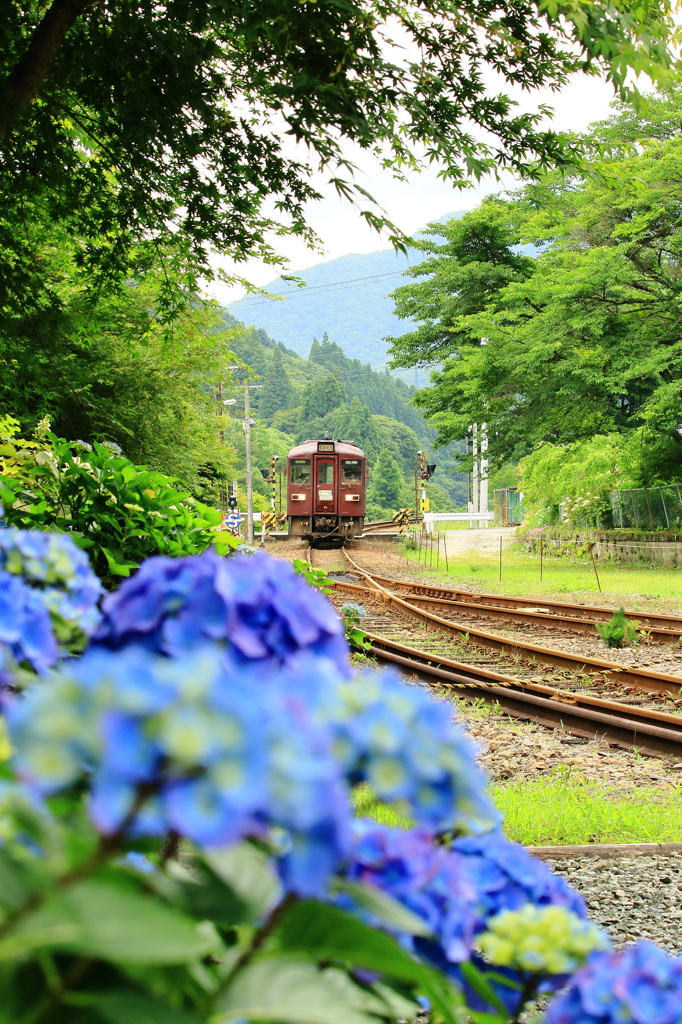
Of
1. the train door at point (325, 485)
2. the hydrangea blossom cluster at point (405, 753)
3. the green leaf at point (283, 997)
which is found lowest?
the green leaf at point (283, 997)

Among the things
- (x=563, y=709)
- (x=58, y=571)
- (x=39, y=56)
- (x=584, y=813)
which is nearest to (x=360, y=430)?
(x=563, y=709)

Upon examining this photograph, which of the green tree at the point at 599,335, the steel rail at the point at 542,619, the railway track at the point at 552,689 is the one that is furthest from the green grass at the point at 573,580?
the railway track at the point at 552,689

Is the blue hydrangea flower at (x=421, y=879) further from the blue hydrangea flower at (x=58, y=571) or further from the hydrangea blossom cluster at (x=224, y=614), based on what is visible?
the blue hydrangea flower at (x=58, y=571)

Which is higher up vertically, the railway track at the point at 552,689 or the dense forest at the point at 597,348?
the dense forest at the point at 597,348

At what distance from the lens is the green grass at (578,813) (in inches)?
125

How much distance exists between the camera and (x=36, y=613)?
33.3 inches

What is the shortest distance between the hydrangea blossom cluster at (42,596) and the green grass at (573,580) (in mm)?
10713

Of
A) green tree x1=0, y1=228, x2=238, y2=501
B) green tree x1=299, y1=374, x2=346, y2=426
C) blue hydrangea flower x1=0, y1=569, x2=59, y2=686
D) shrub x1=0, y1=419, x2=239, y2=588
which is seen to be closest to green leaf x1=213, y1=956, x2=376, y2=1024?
blue hydrangea flower x1=0, y1=569, x2=59, y2=686

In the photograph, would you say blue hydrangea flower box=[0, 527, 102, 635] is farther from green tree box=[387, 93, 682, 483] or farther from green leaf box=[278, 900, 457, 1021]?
green tree box=[387, 93, 682, 483]

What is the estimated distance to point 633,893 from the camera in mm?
2689

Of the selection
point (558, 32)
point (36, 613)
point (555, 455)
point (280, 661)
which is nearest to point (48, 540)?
point (36, 613)

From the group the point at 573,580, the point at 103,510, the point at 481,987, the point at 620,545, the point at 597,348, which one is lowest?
the point at 573,580

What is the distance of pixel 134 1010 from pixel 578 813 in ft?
11.1

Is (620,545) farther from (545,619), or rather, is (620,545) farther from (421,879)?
(421,879)
